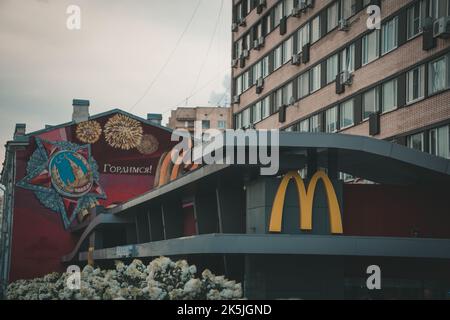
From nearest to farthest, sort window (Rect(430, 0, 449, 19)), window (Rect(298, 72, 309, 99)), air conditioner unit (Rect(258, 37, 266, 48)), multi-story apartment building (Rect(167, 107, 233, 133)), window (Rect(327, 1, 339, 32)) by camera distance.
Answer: window (Rect(430, 0, 449, 19)), window (Rect(327, 1, 339, 32)), window (Rect(298, 72, 309, 99)), air conditioner unit (Rect(258, 37, 266, 48)), multi-story apartment building (Rect(167, 107, 233, 133))

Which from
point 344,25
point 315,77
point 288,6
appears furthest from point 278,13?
point 344,25

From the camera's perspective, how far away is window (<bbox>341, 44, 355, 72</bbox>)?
1842 inches

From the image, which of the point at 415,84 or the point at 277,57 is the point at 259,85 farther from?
the point at 415,84

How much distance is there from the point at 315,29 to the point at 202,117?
71691 mm

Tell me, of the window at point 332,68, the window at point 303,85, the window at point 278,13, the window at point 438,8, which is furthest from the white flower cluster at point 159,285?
the window at point 278,13

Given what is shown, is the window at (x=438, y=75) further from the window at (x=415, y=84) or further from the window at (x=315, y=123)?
the window at (x=315, y=123)

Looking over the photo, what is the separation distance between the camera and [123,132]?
2532 inches

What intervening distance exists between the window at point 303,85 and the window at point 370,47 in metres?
8.65

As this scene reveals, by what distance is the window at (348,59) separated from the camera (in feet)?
153

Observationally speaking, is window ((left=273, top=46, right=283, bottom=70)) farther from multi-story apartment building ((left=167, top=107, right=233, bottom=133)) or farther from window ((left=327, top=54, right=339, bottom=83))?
multi-story apartment building ((left=167, top=107, right=233, bottom=133))

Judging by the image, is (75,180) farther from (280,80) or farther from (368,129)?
(368,129)

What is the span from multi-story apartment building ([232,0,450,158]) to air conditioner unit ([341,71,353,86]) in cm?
6

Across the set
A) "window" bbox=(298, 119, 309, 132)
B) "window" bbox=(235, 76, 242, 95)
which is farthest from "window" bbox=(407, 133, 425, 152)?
"window" bbox=(235, 76, 242, 95)
